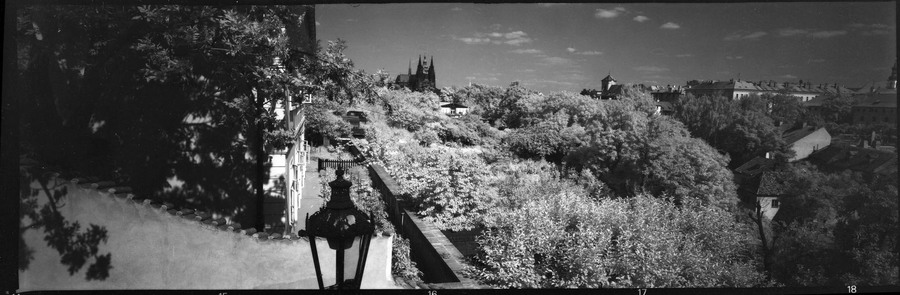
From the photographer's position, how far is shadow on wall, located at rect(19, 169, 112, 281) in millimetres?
4332

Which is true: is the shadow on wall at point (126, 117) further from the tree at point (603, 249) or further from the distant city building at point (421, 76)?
the tree at point (603, 249)

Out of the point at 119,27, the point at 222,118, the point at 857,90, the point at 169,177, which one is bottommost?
the point at 169,177

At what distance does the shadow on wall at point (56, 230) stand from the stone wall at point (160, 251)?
3 centimetres

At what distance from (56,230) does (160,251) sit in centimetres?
85

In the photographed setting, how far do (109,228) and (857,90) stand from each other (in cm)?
716

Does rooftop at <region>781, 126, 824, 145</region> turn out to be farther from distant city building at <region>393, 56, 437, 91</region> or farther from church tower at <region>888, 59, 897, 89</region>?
distant city building at <region>393, 56, 437, 91</region>

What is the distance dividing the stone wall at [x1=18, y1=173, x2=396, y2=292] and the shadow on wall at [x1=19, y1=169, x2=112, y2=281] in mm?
25

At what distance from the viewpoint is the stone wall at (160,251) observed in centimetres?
433

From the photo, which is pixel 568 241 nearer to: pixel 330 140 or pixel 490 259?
pixel 490 259

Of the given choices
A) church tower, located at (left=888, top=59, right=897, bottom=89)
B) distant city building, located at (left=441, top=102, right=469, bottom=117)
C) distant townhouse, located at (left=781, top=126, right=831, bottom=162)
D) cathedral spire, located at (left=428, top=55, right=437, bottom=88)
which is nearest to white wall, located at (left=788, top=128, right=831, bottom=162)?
distant townhouse, located at (left=781, top=126, right=831, bottom=162)

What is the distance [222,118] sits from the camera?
17.4 feet

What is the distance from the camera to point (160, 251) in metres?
4.40

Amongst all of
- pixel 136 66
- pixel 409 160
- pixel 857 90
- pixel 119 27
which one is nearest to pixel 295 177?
pixel 409 160

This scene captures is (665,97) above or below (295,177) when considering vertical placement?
above
